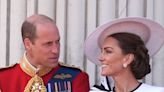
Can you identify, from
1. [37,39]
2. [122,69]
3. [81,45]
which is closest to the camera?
[122,69]

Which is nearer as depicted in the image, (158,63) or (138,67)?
(138,67)

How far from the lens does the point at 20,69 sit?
2824 millimetres

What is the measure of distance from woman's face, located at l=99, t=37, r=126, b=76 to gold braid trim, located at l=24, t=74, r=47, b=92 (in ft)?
1.26

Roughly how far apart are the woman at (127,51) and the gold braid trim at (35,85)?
370 mm

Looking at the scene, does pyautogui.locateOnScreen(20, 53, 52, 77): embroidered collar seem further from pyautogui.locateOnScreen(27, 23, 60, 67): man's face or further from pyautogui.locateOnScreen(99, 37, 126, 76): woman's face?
pyautogui.locateOnScreen(99, 37, 126, 76): woman's face

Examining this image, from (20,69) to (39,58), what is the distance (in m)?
0.16

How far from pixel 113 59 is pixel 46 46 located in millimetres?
396

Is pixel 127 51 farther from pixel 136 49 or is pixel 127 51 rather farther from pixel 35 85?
pixel 35 85

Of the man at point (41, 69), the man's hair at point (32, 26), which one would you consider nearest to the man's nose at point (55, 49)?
the man at point (41, 69)

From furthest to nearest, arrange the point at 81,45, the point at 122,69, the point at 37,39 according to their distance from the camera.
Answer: the point at 81,45, the point at 37,39, the point at 122,69

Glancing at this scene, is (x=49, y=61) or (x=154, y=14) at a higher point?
(x=154, y=14)

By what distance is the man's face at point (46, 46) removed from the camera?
2705 mm

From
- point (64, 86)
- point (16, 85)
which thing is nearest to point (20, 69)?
point (16, 85)

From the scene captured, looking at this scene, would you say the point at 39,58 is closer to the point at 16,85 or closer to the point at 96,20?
the point at 16,85
